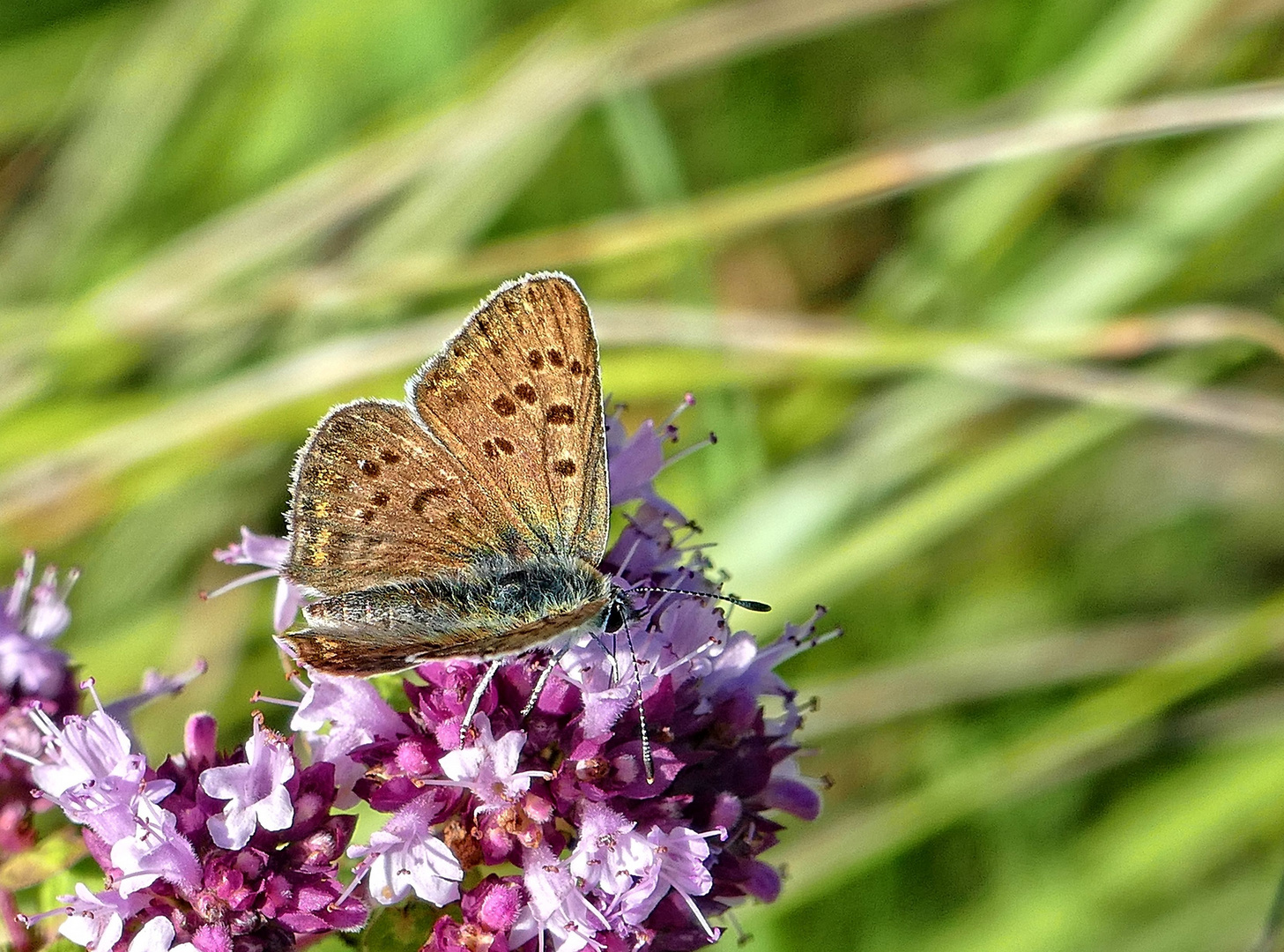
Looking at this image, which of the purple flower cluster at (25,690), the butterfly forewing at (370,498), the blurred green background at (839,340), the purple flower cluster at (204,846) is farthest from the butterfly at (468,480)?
the blurred green background at (839,340)

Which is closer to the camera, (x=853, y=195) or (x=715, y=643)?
(x=715, y=643)

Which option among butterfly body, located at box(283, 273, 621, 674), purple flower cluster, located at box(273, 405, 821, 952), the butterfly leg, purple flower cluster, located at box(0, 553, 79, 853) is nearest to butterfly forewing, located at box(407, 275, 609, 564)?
butterfly body, located at box(283, 273, 621, 674)

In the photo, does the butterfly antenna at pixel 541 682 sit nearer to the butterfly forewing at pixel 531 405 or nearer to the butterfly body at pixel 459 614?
the butterfly body at pixel 459 614

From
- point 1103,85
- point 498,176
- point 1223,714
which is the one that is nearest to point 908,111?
point 1103,85

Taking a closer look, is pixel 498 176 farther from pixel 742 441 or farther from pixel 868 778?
pixel 868 778

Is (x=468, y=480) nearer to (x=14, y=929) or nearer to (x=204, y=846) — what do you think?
(x=204, y=846)
